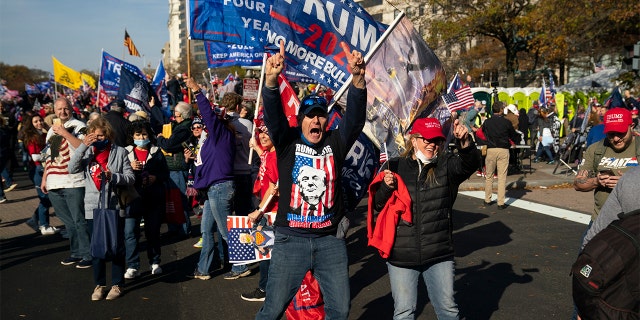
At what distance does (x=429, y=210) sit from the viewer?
13.5 ft

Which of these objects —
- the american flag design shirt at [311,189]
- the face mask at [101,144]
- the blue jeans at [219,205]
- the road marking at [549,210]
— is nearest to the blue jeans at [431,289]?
the american flag design shirt at [311,189]

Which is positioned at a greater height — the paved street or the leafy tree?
the leafy tree

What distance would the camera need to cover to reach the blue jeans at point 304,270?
3.85 m

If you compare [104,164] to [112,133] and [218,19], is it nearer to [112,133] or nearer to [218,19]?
[112,133]

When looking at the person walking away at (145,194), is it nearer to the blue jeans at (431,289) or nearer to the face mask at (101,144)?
the face mask at (101,144)

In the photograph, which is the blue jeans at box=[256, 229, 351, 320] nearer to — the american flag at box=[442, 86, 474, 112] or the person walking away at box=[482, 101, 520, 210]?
the american flag at box=[442, 86, 474, 112]

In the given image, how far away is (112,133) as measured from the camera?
6.22m

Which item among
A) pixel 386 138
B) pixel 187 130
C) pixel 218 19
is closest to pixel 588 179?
pixel 386 138

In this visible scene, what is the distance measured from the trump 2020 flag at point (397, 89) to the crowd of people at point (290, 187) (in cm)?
20

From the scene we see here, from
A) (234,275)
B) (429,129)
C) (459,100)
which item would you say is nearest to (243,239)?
(234,275)

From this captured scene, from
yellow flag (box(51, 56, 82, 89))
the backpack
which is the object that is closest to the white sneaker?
the backpack

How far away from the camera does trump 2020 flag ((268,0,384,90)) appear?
5.46 meters

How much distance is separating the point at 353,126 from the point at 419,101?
155 centimetres

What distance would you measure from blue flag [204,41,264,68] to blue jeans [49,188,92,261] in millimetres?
4077
